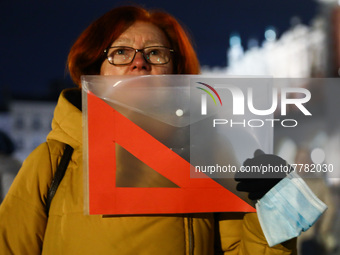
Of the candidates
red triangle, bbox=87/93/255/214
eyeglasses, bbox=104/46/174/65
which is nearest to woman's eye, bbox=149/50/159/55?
eyeglasses, bbox=104/46/174/65

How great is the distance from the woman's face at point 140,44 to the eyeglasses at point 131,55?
0.4 inches

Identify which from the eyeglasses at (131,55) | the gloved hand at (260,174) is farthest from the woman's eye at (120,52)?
the gloved hand at (260,174)

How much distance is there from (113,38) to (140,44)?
101mm

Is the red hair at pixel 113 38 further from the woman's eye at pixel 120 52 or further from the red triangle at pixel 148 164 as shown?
the red triangle at pixel 148 164

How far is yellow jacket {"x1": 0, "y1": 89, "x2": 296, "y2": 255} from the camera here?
839 mm

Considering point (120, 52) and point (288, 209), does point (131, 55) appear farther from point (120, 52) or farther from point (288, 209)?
point (288, 209)

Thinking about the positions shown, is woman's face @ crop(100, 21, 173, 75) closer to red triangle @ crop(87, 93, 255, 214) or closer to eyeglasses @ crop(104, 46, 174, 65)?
eyeglasses @ crop(104, 46, 174, 65)

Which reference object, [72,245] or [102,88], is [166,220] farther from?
[102,88]

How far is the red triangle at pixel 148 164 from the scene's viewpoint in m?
0.88

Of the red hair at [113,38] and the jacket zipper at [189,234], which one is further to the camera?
the red hair at [113,38]

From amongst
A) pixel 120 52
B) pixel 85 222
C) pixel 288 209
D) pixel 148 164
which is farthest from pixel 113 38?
pixel 288 209

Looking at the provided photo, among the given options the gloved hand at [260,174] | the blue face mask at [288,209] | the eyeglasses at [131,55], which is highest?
the eyeglasses at [131,55]

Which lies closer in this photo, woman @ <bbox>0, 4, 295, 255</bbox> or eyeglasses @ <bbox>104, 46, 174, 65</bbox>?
woman @ <bbox>0, 4, 295, 255</bbox>

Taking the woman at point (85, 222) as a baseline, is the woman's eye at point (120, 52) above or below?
above
